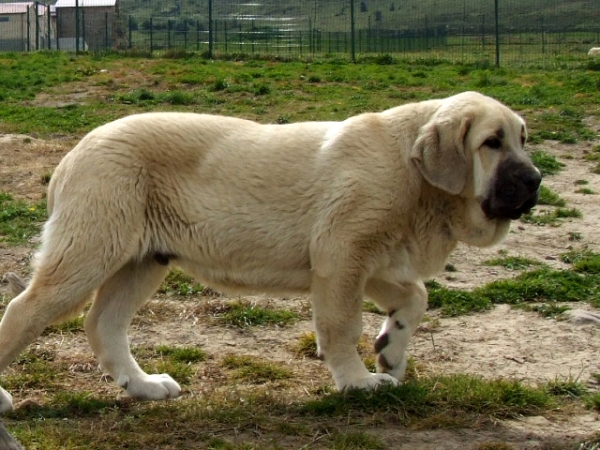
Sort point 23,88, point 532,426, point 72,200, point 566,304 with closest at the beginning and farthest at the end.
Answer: point 532,426, point 72,200, point 566,304, point 23,88

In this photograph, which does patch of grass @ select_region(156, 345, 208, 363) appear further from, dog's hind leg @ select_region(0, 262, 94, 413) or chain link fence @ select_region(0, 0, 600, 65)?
chain link fence @ select_region(0, 0, 600, 65)

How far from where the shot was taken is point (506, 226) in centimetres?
534

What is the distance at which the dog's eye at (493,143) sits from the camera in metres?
5.06

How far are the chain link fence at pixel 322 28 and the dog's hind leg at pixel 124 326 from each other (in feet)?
66.4

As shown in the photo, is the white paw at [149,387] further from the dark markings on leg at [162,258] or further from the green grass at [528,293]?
the green grass at [528,293]

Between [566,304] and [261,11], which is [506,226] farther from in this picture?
[261,11]

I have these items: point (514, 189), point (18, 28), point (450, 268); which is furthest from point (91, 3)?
point (514, 189)

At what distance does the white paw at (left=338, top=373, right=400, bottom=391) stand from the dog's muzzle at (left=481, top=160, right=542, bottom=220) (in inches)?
43.3

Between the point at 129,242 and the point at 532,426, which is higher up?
the point at 129,242

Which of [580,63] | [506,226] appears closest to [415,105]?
[506,226]

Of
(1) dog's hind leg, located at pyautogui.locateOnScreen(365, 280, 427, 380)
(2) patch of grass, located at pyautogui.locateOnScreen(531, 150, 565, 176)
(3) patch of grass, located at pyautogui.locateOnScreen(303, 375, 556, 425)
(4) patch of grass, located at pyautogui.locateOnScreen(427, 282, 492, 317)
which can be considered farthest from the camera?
(2) patch of grass, located at pyautogui.locateOnScreen(531, 150, 565, 176)

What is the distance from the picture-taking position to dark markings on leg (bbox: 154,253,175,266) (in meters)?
5.30

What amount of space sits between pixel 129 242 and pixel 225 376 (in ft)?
3.51

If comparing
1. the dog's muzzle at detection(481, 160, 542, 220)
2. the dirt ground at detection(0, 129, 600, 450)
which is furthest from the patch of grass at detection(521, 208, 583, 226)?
the dog's muzzle at detection(481, 160, 542, 220)
